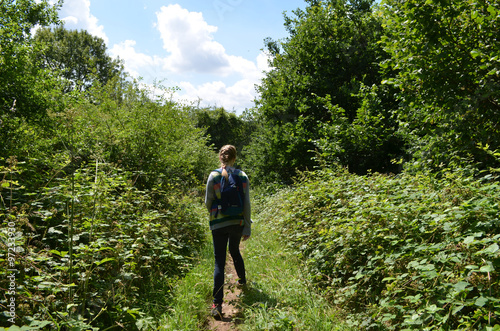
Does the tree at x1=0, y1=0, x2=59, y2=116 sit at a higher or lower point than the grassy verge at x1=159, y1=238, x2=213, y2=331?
higher

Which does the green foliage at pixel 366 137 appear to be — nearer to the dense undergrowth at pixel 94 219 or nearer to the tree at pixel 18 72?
the dense undergrowth at pixel 94 219

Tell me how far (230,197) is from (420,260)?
90.7 inches

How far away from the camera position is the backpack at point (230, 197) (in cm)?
415

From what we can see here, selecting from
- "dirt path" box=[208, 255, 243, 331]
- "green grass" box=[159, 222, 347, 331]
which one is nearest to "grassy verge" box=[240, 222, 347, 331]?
"green grass" box=[159, 222, 347, 331]

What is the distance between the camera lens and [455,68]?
5.50 metres

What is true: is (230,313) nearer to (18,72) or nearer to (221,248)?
(221,248)

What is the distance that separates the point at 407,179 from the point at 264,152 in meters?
9.33

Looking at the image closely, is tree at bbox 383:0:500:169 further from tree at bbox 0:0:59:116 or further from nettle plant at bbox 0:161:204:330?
tree at bbox 0:0:59:116

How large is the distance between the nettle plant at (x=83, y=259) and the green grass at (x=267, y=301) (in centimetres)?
31

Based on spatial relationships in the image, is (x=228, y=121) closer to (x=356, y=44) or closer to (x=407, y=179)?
(x=356, y=44)

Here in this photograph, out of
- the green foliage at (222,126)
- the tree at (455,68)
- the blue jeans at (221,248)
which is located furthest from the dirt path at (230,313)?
the green foliage at (222,126)

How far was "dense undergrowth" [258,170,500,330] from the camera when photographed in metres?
2.57

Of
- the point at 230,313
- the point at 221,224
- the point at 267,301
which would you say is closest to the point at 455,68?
the point at 221,224

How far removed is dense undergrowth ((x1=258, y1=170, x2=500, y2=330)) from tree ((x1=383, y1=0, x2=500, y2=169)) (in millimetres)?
1407
